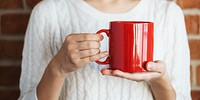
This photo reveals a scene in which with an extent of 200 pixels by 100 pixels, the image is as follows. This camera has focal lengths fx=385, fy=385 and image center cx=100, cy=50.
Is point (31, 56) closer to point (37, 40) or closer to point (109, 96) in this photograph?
point (37, 40)

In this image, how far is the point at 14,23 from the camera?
3.87 ft

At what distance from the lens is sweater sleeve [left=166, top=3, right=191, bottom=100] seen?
39.0 inches

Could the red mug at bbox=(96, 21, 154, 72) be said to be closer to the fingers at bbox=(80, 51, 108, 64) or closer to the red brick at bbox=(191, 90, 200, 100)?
the fingers at bbox=(80, 51, 108, 64)

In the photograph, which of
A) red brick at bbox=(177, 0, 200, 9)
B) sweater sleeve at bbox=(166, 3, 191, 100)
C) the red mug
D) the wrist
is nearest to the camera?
the red mug

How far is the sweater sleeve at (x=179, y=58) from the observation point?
3.25 feet

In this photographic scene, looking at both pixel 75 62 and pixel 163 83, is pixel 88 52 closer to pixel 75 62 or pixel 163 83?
pixel 75 62

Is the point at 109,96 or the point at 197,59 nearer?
the point at 109,96

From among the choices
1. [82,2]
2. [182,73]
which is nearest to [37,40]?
[82,2]

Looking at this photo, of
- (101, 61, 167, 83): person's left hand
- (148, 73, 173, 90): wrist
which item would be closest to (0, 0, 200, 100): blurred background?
(148, 73, 173, 90): wrist

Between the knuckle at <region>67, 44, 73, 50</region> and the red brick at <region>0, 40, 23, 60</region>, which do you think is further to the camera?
the red brick at <region>0, 40, 23, 60</region>

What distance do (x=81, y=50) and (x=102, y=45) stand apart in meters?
0.20

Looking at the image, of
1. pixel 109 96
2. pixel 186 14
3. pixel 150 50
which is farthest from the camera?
pixel 186 14

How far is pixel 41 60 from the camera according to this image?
974mm

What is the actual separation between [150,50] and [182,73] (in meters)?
0.28
